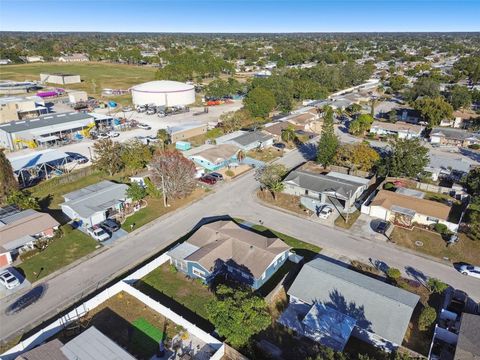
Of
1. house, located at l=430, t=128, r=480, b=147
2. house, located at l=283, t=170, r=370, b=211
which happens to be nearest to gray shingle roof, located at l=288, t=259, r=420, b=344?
house, located at l=283, t=170, r=370, b=211

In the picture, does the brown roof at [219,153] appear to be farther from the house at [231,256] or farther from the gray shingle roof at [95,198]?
the house at [231,256]

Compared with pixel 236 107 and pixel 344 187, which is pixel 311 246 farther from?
pixel 236 107

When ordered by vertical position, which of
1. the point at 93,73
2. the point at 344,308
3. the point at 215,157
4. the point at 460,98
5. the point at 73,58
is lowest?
the point at 344,308

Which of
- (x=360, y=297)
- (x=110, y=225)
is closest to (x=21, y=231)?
(x=110, y=225)

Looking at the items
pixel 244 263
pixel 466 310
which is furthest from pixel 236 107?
pixel 466 310

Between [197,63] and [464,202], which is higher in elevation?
[197,63]

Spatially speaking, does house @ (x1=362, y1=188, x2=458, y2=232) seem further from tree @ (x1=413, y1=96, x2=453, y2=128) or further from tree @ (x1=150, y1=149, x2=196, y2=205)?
tree @ (x1=413, y1=96, x2=453, y2=128)

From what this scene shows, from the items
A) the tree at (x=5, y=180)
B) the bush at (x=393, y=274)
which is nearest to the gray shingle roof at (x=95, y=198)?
the tree at (x=5, y=180)

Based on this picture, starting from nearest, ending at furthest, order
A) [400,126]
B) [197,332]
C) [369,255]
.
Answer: [197,332] → [369,255] → [400,126]

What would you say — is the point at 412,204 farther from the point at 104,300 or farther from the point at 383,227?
the point at 104,300
